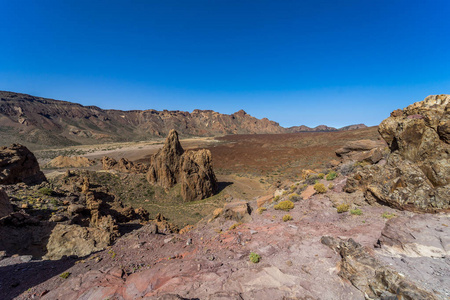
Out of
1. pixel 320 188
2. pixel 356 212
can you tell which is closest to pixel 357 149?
pixel 320 188

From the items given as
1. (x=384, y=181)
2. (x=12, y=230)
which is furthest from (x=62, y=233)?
(x=384, y=181)

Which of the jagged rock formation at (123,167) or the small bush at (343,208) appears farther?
the jagged rock formation at (123,167)

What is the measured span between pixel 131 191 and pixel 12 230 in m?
17.0

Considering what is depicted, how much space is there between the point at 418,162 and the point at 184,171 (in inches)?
973

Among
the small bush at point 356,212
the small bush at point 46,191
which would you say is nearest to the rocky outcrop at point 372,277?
the small bush at point 356,212

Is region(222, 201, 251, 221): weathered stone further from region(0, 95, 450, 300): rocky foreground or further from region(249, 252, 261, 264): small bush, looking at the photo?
region(249, 252, 261, 264): small bush

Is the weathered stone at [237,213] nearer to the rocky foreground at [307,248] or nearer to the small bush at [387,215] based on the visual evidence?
the rocky foreground at [307,248]

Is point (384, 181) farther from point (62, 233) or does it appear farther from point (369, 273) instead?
point (62, 233)

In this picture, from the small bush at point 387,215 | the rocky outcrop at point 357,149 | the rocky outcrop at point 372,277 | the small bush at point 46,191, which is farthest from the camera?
the rocky outcrop at point 357,149

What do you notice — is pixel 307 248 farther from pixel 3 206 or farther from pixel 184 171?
pixel 184 171

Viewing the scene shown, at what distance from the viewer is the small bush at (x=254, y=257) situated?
7002mm

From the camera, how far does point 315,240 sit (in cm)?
794

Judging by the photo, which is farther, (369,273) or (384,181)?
(384,181)

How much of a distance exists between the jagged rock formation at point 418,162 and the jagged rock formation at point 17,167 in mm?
29282
